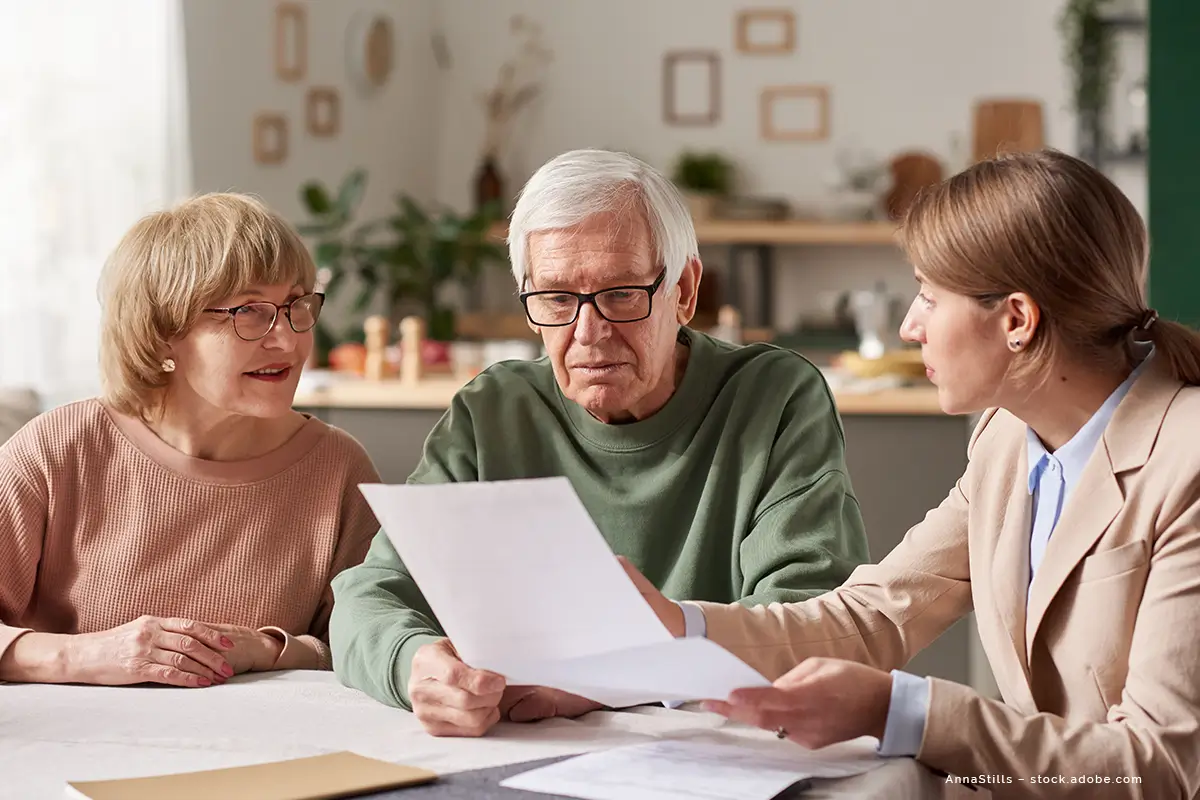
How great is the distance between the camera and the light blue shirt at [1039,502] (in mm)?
1221

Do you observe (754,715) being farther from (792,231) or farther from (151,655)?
(792,231)

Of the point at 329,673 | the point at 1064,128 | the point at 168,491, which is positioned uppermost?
the point at 1064,128

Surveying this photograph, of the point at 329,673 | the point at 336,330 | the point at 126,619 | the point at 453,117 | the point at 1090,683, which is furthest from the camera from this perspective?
the point at 453,117

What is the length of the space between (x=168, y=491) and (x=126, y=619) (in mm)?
174

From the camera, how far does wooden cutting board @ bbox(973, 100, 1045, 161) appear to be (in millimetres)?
6738

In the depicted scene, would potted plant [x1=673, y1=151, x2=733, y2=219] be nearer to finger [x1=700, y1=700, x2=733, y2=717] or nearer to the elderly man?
the elderly man

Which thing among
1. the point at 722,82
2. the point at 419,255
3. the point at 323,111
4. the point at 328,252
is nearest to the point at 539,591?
the point at 328,252

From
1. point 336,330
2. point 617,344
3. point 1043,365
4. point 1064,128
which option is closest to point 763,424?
point 617,344

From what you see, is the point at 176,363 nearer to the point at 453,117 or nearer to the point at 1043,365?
the point at 1043,365

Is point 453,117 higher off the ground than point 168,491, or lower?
higher

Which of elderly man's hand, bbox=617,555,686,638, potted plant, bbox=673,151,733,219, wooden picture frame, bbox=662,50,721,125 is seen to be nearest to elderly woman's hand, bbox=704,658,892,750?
elderly man's hand, bbox=617,555,686,638

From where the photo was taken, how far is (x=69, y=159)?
4.56 m

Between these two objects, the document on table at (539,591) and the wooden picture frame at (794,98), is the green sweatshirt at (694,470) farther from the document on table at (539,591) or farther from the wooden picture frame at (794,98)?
the wooden picture frame at (794,98)

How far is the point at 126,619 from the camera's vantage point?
187cm
